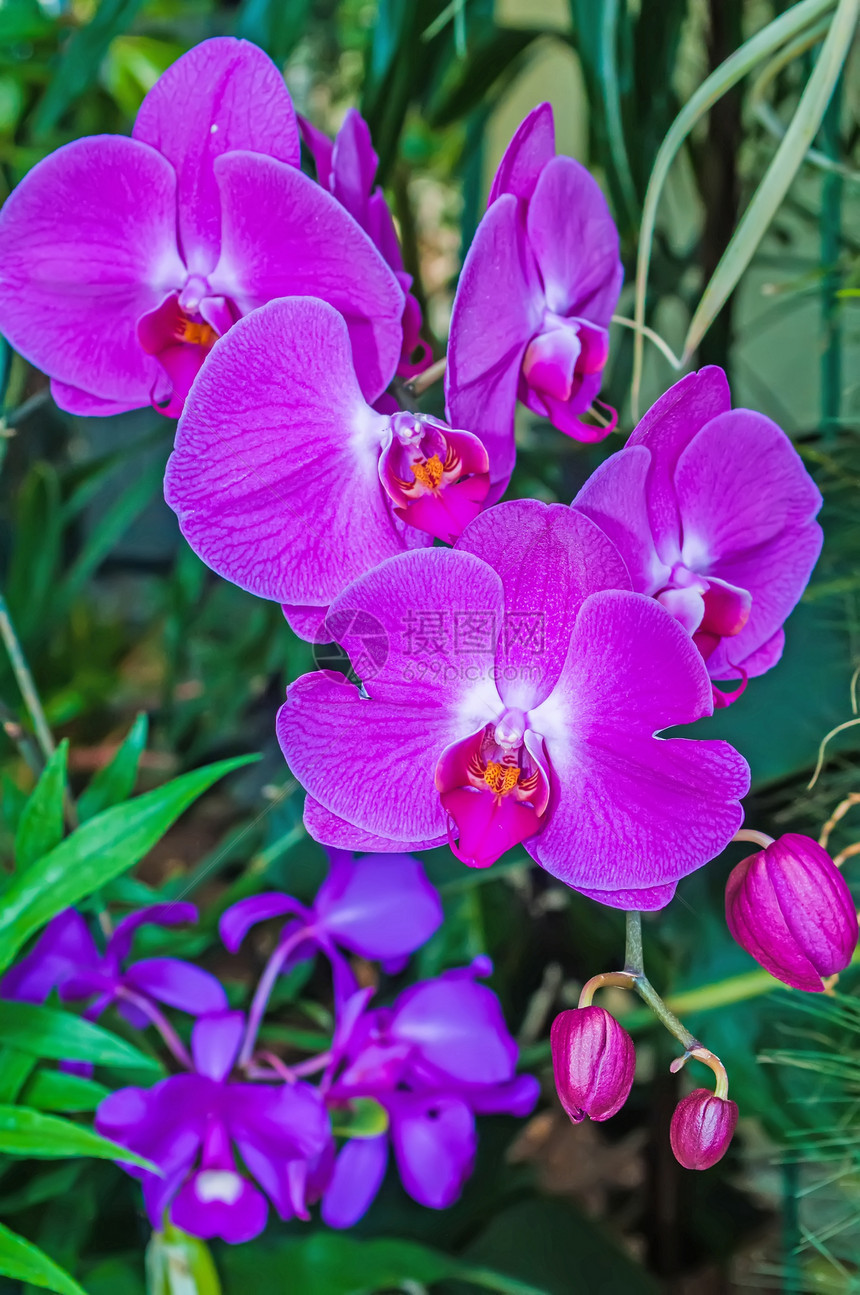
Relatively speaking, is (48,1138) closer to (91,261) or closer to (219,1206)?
(219,1206)

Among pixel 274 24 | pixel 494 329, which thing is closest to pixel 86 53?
pixel 274 24

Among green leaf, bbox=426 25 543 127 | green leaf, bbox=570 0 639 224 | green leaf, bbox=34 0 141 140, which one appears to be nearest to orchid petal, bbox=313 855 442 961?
green leaf, bbox=570 0 639 224

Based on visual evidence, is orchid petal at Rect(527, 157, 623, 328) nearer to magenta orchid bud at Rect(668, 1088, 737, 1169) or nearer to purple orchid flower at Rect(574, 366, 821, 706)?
purple orchid flower at Rect(574, 366, 821, 706)

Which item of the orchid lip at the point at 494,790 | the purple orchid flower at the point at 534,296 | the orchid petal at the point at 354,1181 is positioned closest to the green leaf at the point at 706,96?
the purple orchid flower at the point at 534,296

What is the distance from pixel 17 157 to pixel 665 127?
611 mm

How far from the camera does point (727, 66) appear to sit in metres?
0.34

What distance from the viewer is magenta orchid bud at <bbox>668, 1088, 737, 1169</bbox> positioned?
26 cm

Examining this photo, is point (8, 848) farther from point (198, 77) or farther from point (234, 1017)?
point (198, 77)

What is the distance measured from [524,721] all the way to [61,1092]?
289mm

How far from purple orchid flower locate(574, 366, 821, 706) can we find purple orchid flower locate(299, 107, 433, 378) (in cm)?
10

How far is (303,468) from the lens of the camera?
11.7 inches

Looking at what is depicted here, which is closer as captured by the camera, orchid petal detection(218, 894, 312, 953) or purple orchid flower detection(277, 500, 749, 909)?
purple orchid flower detection(277, 500, 749, 909)

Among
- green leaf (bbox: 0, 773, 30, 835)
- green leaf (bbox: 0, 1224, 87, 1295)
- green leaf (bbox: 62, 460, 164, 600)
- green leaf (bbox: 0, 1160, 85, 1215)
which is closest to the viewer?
green leaf (bbox: 0, 1224, 87, 1295)

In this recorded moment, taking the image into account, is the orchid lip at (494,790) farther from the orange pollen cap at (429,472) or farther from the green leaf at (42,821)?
the green leaf at (42,821)
